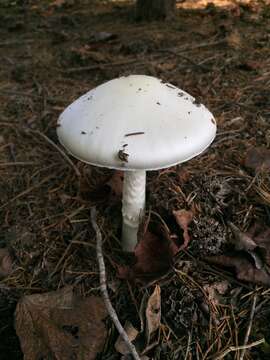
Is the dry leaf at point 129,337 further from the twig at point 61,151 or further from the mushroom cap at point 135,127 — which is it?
the twig at point 61,151

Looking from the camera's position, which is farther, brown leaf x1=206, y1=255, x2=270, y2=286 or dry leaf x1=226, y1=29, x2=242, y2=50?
dry leaf x1=226, y1=29, x2=242, y2=50

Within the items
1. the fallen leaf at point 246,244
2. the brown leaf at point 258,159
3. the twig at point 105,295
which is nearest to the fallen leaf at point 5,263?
the twig at point 105,295

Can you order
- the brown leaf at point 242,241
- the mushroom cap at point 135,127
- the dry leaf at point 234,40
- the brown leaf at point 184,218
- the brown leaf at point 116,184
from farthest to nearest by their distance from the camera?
the dry leaf at point 234,40, the brown leaf at point 116,184, the brown leaf at point 184,218, the brown leaf at point 242,241, the mushroom cap at point 135,127

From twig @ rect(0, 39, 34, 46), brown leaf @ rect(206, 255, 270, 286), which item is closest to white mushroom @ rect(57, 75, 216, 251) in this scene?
brown leaf @ rect(206, 255, 270, 286)

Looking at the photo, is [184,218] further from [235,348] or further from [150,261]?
[235,348]

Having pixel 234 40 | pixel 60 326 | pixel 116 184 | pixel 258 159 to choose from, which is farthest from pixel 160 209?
pixel 234 40

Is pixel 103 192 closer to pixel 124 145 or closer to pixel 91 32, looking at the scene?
pixel 124 145

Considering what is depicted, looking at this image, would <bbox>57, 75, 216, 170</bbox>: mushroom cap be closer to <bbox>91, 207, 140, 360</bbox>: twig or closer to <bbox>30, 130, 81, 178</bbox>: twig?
<bbox>91, 207, 140, 360</bbox>: twig
